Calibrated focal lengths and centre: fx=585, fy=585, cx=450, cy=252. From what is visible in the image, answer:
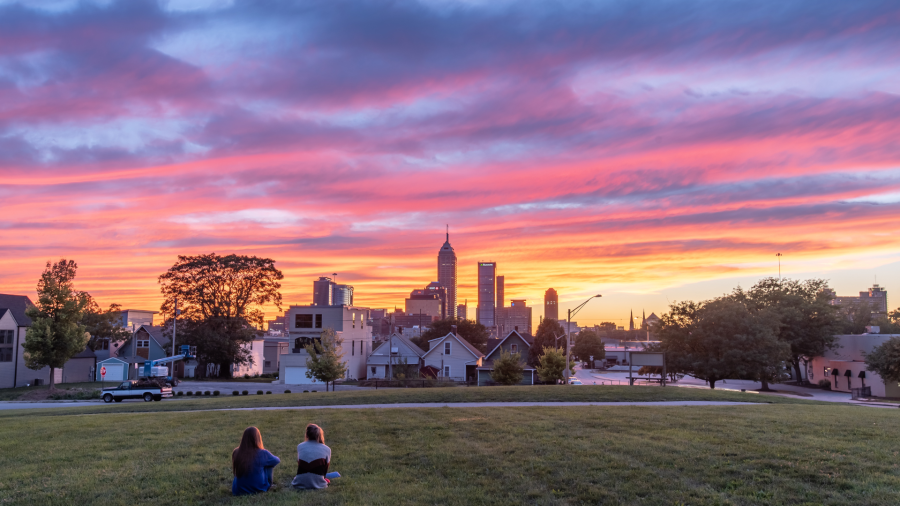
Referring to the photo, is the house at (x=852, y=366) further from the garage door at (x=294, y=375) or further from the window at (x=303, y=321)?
the window at (x=303, y=321)

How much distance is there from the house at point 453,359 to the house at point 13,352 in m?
43.6

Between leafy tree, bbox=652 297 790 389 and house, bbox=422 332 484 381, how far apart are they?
89.1 feet

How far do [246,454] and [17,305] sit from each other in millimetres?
70806

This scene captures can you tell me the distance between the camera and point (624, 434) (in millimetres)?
14484

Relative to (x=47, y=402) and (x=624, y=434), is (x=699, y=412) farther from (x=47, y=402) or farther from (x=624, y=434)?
(x=47, y=402)

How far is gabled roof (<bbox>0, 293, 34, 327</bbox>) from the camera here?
62.8 m

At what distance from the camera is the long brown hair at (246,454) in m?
10.1

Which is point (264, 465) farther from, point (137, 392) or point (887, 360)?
point (887, 360)

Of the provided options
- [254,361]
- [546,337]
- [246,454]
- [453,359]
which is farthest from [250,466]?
[546,337]

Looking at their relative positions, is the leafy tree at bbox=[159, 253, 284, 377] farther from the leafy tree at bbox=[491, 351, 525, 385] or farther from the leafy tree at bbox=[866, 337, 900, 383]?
the leafy tree at bbox=[866, 337, 900, 383]

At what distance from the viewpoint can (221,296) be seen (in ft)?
238

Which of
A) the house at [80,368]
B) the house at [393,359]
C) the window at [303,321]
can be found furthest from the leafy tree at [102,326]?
the house at [393,359]

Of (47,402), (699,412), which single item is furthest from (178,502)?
(47,402)

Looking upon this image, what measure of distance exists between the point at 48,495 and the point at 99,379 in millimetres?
72822
